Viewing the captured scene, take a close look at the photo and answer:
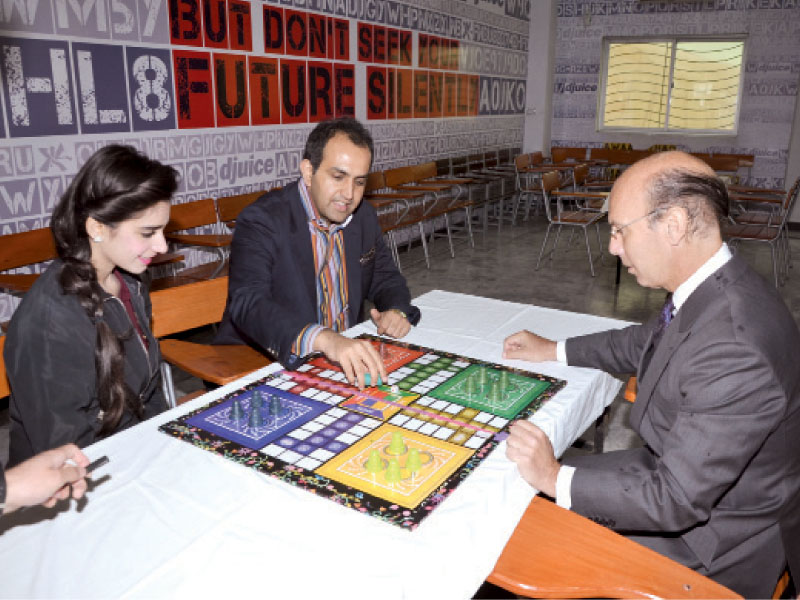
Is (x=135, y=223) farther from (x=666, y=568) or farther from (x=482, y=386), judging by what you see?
(x=666, y=568)

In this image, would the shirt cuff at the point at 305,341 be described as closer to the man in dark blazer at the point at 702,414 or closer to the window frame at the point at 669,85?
the man in dark blazer at the point at 702,414

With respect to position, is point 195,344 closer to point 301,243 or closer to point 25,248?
point 301,243

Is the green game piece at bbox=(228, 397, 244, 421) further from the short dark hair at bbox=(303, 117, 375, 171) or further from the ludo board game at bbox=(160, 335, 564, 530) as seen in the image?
the short dark hair at bbox=(303, 117, 375, 171)

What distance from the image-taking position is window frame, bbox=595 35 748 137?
30.4 feet

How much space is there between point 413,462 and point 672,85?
10268 millimetres

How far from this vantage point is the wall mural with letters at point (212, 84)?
12.0 feet

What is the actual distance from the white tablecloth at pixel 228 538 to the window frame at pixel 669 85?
977 cm

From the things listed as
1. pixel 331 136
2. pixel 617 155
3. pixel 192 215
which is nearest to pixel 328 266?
pixel 331 136

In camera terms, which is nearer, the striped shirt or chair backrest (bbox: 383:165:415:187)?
the striped shirt

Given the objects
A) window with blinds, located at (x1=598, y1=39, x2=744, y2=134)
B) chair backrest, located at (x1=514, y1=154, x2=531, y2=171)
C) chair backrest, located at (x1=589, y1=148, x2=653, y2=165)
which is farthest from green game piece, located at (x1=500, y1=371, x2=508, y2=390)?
window with blinds, located at (x1=598, y1=39, x2=744, y2=134)

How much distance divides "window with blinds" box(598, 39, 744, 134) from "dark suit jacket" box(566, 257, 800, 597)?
9.46m

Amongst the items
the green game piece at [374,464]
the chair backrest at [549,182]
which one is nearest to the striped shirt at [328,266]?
the green game piece at [374,464]

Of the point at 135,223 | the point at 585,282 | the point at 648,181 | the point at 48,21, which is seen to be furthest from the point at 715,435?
the point at 585,282

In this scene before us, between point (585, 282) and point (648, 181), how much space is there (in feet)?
16.4
